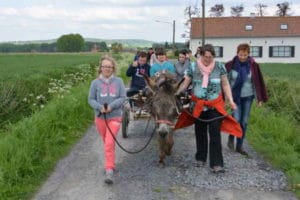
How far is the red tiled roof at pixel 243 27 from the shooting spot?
62344 millimetres

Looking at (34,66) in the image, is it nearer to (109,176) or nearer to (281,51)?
(109,176)

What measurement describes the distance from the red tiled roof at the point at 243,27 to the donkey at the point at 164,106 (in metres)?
55.7

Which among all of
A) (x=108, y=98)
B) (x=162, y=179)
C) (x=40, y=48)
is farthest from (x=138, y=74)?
(x=40, y=48)

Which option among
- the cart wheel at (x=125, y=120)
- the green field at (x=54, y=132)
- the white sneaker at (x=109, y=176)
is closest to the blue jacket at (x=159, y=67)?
the cart wheel at (x=125, y=120)

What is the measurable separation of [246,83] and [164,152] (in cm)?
197

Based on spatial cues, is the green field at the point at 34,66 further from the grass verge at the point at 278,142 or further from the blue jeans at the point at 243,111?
the blue jeans at the point at 243,111

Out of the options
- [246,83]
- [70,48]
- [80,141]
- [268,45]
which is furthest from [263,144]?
[70,48]

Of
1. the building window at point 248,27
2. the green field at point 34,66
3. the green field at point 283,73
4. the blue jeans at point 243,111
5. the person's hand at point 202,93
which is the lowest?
the green field at point 283,73

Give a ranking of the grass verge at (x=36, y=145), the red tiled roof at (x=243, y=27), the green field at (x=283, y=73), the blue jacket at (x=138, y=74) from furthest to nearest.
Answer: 1. the red tiled roof at (x=243, y=27)
2. the green field at (x=283, y=73)
3. the blue jacket at (x=138, y=74)
4. the grass verge at (x=36, y=145)

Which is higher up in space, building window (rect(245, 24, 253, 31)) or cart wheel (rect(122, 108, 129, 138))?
building window (rect(245, 24, 253, 31))

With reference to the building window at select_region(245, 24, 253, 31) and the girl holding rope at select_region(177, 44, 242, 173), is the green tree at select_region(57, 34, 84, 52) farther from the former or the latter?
the girl holding rope at select_region(177, 44, 242, 173)

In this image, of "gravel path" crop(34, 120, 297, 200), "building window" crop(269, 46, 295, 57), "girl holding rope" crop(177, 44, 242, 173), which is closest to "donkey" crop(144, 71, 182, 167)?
"girl holding rope" crop(177, 44, 242, 173)

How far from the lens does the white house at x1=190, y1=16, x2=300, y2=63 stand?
6134 centimetres

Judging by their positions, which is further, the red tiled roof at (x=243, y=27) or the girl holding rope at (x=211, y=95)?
the red tiled roof at (x=243, y=27)
